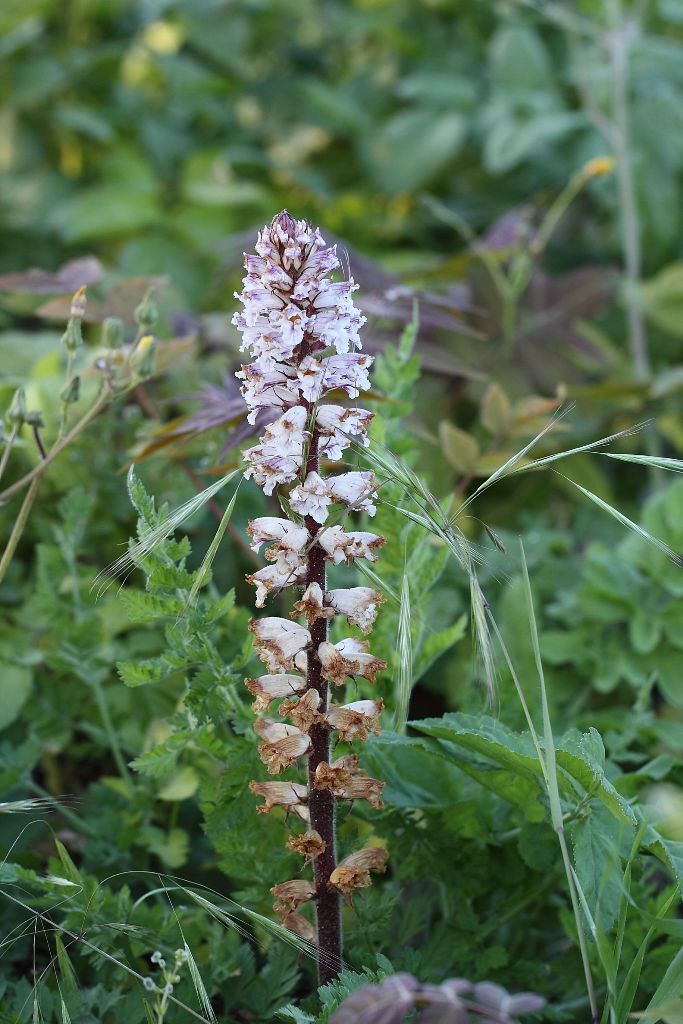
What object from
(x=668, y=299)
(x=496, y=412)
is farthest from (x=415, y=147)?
(x=496, y=412)

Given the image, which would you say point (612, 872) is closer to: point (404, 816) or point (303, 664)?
point (404, 816)

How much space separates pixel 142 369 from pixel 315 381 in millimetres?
298

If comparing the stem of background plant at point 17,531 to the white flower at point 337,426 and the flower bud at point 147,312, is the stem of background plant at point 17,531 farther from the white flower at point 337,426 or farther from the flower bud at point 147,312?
the white flower at point 337,426

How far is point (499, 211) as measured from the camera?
8.32 ft

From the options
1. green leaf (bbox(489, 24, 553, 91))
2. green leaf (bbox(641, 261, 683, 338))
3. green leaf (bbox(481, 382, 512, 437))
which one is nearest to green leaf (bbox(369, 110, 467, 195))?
green leaf (bbox(489, 24, 553, 91))

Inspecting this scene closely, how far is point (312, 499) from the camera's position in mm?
745

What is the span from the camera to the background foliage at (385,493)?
2.95 ft

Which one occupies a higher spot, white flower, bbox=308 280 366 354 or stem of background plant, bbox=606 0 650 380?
stem of background plant, bbox=606 0 650 380

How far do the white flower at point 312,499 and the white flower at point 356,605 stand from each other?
0.23ft

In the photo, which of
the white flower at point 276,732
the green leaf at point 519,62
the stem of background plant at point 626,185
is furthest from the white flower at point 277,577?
the green leaf at point 519,62

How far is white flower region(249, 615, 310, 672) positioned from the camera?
2.52ft

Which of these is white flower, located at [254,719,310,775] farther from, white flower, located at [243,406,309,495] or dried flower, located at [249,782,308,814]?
white flower, located at [243,406,309,495]

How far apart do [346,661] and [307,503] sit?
4.8 inches

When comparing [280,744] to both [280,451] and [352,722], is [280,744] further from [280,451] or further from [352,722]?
[280,451]
